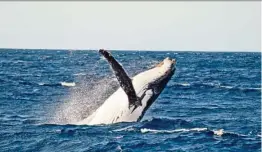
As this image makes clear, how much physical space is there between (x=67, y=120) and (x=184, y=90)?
76.3 feet

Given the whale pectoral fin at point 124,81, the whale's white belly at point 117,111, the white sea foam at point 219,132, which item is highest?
the whale pectoral fin at point 124,81

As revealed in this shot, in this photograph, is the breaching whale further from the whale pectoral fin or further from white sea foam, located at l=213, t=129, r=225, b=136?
white sea foam, located at l=213, t=129, r=225, b=136

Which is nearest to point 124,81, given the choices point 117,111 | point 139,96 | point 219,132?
point 139,96

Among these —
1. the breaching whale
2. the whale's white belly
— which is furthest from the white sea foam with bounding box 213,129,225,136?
the whale's white belly

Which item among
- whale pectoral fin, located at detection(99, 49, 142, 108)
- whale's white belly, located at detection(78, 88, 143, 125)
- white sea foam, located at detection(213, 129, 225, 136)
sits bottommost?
white sea foam, located at detection(213, 129, 225, 136)

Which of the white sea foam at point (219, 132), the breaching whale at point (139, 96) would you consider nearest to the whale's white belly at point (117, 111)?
the breaching whale at point (139, 96)

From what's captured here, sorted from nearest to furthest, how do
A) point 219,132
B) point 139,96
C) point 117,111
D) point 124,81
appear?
point 124,81 → point 139,96 → point 117,111 → point 219,132

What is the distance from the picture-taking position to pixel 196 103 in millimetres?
32562

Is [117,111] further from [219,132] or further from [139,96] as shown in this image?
[219,132]

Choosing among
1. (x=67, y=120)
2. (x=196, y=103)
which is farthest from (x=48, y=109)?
(x=196, y=103)

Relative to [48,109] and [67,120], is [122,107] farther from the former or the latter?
[48,109]

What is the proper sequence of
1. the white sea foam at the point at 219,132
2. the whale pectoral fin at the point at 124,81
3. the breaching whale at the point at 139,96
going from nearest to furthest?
the whale pectoral fin at the point at 124,81
the breaching whale at the point at 139,96
the white sea foam at the point at 219,132

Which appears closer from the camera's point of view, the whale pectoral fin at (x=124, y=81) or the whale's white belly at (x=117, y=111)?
the whale pectoral fin at (x=124, y=81)

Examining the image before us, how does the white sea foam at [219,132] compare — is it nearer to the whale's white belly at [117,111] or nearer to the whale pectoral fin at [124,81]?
the whale's white belly at [117,111]
